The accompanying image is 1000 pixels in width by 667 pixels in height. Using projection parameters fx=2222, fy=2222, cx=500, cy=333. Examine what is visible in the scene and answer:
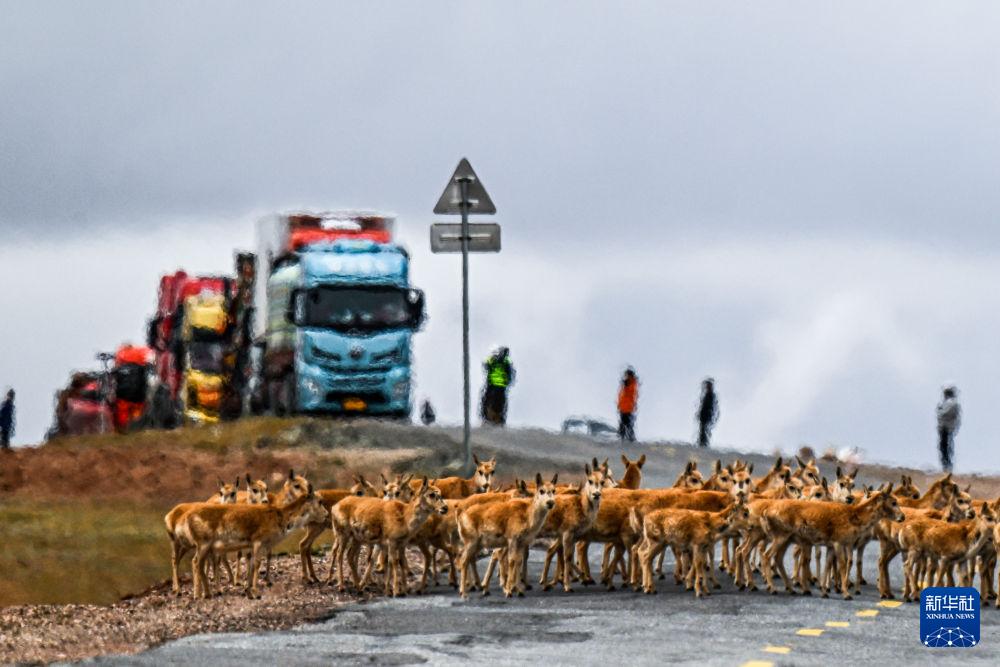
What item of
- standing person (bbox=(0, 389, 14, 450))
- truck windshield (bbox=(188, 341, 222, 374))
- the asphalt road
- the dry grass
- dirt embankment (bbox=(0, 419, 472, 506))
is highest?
truck windshield (bbox=(188, 341, 222, 374))

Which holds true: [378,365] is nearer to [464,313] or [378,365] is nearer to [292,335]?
[292,335]

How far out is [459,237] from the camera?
116 ft

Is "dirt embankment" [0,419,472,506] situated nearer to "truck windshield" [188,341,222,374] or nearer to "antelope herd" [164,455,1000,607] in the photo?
"truck windshield" [188,341,222,374]

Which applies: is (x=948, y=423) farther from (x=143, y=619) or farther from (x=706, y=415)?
(x=143, y=619)

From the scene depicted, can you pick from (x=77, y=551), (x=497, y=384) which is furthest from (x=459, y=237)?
(x=497, y=384)

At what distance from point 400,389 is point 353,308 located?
264cm

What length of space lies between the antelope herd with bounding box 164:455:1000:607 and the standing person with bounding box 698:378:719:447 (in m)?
27.8

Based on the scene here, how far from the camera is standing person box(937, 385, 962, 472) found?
169 feet

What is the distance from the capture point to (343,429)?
4875 cm

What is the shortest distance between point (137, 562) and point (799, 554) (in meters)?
9.81

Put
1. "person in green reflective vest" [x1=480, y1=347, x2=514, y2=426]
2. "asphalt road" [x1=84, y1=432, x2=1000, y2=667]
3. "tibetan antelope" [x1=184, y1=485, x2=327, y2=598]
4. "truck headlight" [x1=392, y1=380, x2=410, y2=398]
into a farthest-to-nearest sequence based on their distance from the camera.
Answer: "person in green reflective vest" [x1=480, y1=347, x2=514, y2=426]
"truck headlight" [x1=392, y1=380, x2=410, y2=398]
"tibetan antelope" [x1=184, y1=485, x2=327, y2=598]
"asphalt road" [x1=84, y1=432, x2=1000, y2=667]

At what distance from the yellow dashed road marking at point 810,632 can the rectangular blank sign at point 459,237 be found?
14.3 metres

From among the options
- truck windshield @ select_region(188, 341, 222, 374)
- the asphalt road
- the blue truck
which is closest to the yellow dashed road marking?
the asphalt road

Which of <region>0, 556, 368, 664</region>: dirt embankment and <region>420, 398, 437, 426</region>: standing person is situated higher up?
<region>420, 398, 437, 426</region>: standing person
